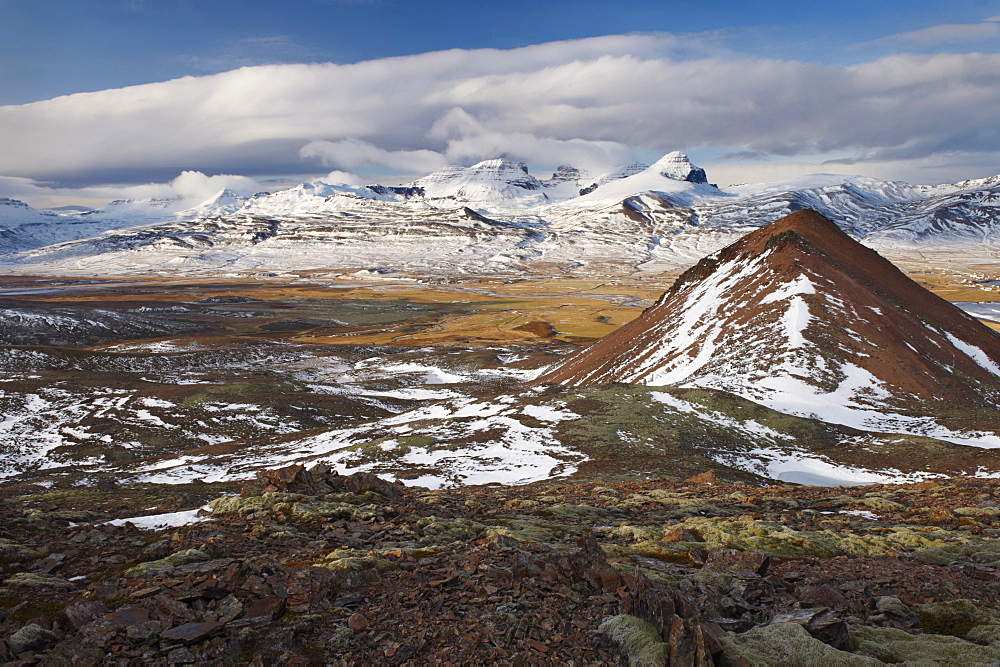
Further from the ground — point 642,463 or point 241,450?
point 642,463

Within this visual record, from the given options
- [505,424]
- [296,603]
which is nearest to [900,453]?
[505,424]

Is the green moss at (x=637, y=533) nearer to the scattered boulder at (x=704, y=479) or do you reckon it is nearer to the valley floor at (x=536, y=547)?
the valley floor at (x=536, y=547)

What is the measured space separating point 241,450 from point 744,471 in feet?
111

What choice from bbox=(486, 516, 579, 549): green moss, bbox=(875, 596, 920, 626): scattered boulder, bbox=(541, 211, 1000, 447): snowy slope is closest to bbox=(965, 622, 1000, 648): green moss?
bbox=(875, 596, 920, 626): scattered boulder

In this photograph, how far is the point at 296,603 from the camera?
29.6ft

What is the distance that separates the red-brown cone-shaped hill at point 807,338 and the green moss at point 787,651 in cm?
3378

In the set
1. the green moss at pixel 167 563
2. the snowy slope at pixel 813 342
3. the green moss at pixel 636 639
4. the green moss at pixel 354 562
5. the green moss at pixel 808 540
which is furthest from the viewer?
the snowy slope at pixel 813 342

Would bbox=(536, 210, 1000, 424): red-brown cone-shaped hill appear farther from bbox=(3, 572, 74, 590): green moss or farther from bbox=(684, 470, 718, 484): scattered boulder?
bbox=(3, 572, 74, 590): green moss

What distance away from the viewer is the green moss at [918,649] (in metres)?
7.60

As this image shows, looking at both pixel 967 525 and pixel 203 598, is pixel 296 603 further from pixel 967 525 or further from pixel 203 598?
pixel 967 525

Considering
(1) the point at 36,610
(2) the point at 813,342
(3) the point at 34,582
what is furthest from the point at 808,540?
(2) the point at 813,342

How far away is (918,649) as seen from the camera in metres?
7.91

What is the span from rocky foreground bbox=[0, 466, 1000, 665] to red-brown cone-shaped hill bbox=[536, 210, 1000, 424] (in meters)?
27.4

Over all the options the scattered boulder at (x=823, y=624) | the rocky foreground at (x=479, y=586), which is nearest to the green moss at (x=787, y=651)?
the rocky foreground at (x=479, y=586)
